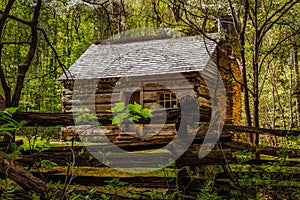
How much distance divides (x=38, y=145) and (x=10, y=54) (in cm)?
1959

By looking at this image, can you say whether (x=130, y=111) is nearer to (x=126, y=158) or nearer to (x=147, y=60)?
(x=126, y=158)

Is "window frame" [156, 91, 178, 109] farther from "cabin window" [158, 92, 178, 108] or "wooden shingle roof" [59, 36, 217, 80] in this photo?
"wooden shingle roof" [59, 36, 217, 80]

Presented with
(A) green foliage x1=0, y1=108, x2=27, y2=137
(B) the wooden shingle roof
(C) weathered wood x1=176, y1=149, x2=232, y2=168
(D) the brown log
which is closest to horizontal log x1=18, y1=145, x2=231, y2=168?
(C) weathered wood x1=176, y1=149, x2=232, y2=168

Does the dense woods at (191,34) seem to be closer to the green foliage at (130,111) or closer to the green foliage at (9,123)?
the green foliage at (9,123)

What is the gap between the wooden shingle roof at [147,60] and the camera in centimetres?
1214

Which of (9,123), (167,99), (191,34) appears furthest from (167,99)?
(9,123)

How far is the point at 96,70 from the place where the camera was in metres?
13.3

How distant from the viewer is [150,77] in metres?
12.8

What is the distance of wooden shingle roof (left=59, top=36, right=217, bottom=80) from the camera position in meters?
12.1

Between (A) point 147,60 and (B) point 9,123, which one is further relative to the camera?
(A) point 147,60

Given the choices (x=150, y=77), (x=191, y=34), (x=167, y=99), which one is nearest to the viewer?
(x=191, y=34)

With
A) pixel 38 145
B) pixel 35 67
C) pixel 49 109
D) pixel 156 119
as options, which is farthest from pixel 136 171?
pixel 35 67

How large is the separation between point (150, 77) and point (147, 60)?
2.55ft

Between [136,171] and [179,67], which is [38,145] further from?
[179,67]
